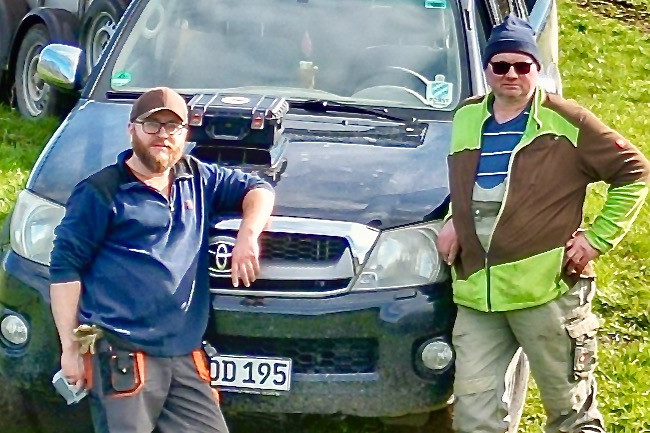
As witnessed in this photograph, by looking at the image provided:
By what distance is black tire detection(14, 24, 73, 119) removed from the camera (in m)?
8.74

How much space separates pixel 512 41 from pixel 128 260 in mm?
1443

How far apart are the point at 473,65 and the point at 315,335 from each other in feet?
5.08

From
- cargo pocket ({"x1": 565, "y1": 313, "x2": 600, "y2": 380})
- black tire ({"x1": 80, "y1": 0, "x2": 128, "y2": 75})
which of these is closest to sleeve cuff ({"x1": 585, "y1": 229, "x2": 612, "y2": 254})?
Answer: cargo pocket ({"x1": 565, "y1": 313, "x2": 600, "y2": 380})

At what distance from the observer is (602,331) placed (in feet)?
18.0

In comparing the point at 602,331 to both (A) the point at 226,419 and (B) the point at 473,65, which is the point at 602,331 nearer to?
(B) the point at 473,65

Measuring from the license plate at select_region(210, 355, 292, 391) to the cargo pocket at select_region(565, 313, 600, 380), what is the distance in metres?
0.98

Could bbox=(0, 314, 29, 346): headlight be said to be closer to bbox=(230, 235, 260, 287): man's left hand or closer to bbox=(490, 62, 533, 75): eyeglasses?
bbox=(230, 235, 260, 287): man's left hand

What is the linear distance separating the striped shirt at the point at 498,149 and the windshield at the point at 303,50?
0.83 m

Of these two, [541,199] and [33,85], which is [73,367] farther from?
[33,85]

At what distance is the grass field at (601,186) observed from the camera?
15.6 feet

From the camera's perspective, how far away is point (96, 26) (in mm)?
8273

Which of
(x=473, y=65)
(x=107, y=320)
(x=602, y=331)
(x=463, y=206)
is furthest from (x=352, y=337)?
(x=602, y=331)

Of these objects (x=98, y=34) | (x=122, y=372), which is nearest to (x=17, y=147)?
(x=98, y=34)

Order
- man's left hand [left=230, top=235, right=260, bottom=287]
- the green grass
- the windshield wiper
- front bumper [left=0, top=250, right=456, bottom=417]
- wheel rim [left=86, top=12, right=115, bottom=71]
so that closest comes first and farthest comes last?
man's left hand [left=230, top=235, right=260, bottom=287] < front bumper [left=0, top=250, right=456, bottom=417] < the windshield wiper < the green grass < wheel rim [left=86, top=12, right=115, bottom=71]
